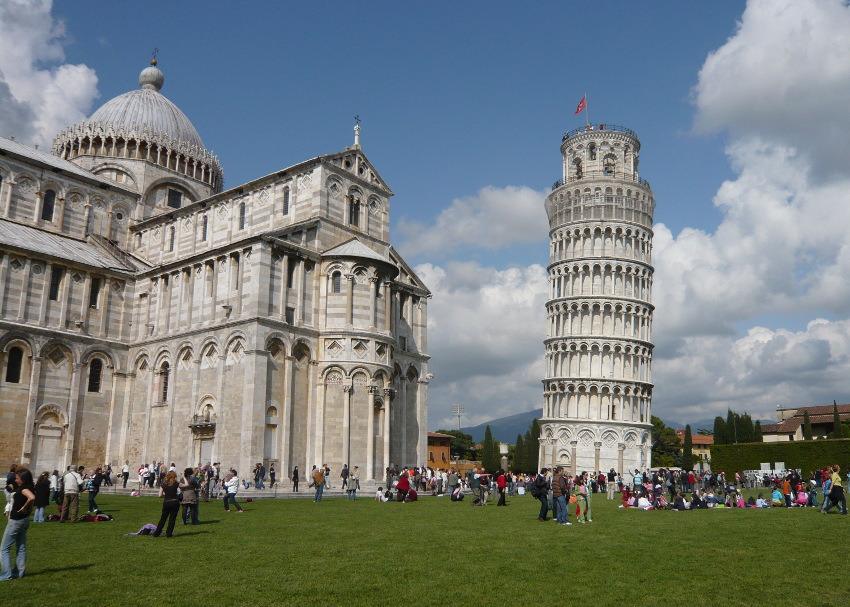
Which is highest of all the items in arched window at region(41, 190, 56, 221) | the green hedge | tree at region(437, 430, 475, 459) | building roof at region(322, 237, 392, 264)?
arched window at region(41, 190, 56, 221)

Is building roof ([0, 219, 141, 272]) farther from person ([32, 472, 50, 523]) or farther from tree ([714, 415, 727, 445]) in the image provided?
tree ([714, 415, 727, 445])

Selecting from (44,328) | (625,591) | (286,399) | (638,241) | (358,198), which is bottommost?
(625,591)

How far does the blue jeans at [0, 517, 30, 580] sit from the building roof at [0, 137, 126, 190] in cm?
4020

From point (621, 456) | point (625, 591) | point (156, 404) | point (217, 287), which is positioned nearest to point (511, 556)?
point (625, 591)

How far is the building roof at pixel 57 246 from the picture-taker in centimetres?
4094

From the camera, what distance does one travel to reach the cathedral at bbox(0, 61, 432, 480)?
3809 cm

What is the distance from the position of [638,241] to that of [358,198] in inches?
1749

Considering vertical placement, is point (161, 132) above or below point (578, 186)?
below

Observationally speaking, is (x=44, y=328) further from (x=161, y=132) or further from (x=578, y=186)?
(x=578, y=186)

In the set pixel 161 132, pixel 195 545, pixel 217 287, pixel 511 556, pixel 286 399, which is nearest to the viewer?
pixel 511 556

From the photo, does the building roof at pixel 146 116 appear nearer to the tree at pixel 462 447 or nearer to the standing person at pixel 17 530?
the standing person at pixel 17 530

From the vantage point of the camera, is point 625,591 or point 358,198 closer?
point 625,591

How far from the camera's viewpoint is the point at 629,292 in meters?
78.8

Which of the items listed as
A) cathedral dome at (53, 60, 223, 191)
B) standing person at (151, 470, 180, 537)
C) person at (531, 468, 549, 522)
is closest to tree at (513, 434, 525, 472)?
cathedral dome at (53, 60, 223, 191)
